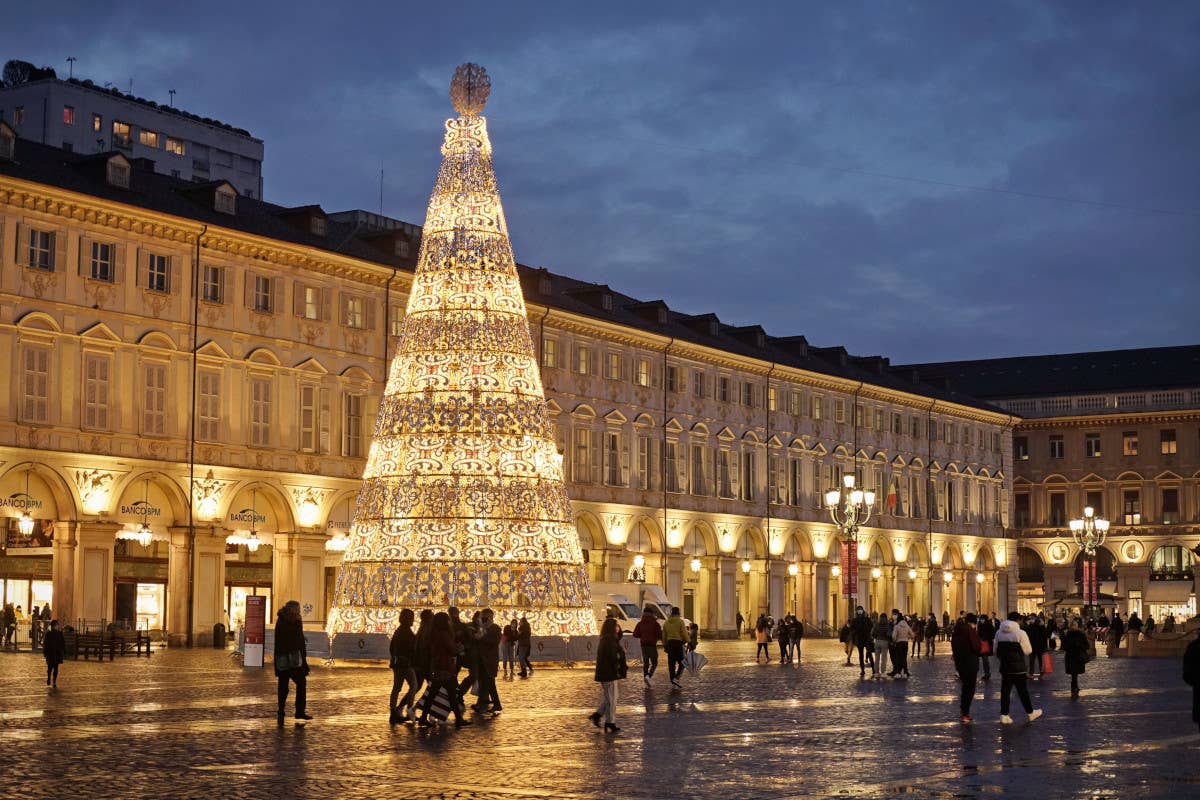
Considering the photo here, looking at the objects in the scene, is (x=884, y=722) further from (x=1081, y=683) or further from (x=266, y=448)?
(x=266, y=448)

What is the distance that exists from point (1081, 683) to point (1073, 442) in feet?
207

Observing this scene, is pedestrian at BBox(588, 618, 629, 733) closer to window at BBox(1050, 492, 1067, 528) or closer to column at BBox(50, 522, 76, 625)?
column at BBox(50, 522, 76, 625)

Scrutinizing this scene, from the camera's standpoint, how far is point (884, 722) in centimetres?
2348

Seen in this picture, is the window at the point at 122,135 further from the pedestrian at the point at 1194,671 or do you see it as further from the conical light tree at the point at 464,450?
the pedestrian at the point at 1194,671

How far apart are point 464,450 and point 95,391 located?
17.4 m

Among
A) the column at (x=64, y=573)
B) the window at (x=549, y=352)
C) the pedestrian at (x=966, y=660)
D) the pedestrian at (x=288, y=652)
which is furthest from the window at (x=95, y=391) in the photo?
the pedestrian at (x=966, y=660)

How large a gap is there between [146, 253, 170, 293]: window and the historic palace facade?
6 centimetres

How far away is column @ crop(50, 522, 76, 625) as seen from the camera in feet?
149

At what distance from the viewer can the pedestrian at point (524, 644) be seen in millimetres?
33969

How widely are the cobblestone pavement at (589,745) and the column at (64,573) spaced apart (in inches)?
532

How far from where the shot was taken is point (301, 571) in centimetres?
5259

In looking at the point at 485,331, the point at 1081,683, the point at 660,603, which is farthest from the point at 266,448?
the point at 1081,683

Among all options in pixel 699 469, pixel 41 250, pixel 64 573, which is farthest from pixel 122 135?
pixel 64 573

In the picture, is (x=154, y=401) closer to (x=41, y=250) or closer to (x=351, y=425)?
(x=41, y=250)
